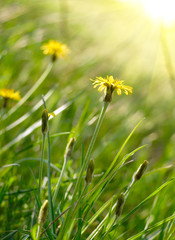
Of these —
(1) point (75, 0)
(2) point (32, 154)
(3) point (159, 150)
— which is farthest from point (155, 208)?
(1) point (75, 0)

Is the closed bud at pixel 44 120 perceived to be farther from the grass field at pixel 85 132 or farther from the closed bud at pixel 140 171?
the closed bud at pixel 140 171

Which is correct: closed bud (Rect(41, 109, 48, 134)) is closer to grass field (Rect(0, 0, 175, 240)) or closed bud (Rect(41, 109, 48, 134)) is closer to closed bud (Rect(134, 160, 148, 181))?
grass field (Rect(0, 0, 175, 240))

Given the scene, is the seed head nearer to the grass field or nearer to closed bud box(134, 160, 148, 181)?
the grass field

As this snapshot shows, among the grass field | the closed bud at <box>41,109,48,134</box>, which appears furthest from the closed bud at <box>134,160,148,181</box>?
the closed bud at <box>41,109,48,134</box>

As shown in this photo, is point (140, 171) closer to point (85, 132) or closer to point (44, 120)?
point (44, 120)

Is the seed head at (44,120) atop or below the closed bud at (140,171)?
atop

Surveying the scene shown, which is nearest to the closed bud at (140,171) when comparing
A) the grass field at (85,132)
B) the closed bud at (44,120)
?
the grass field at (85,132)

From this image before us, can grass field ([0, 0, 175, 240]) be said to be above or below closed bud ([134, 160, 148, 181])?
above

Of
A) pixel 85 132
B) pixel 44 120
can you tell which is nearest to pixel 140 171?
pixel 44 120
